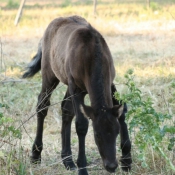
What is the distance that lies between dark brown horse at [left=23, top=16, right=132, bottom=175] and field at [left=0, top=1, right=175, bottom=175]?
248 millimetres

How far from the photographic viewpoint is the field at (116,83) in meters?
5.21

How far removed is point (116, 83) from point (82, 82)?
4.19 meters

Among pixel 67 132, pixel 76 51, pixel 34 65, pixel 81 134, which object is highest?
pixel 76 51

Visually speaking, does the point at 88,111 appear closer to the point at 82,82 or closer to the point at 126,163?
the point at 82,82

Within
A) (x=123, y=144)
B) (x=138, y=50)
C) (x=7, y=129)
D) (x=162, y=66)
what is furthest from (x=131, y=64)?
(x=7, y=129)

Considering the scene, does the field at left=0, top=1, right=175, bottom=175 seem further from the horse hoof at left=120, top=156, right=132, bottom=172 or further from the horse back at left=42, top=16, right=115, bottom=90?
the horse back at left=42, top=16, right=115, bottom=90

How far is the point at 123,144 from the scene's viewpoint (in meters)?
5.49

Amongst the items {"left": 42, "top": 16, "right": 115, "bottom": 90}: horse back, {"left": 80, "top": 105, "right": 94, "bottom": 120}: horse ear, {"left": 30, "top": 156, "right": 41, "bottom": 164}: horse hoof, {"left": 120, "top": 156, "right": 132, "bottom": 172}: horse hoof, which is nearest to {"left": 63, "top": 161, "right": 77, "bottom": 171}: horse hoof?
{"left": 30, "top": 156, "right": 41, "bottom": 164}: horse hoof

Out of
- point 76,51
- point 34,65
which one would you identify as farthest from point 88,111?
point 34,65

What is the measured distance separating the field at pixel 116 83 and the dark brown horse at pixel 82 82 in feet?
0.81

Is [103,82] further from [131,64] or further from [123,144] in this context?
[131,64]

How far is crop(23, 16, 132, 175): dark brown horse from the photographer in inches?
185

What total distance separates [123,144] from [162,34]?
9719 mm

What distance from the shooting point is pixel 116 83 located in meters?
9.52
